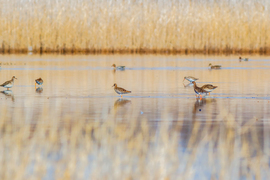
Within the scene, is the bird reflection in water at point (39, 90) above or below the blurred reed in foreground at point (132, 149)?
above

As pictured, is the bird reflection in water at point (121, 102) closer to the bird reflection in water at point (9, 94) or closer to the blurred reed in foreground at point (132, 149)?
the blurred reed in foreground at point (132, 149)

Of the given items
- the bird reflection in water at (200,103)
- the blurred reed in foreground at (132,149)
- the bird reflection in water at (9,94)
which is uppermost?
the bird reflection in water at (9,94)

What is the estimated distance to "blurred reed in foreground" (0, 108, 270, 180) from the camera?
7953mm

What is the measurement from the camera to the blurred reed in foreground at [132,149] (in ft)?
26.1

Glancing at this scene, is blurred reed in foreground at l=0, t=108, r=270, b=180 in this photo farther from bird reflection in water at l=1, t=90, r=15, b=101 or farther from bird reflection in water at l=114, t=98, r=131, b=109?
bird reflection in water at l=1, t=90, r=15, b=101

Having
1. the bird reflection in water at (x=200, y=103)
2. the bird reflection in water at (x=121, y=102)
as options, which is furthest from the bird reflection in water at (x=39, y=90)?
the bird reflection in water at (x=200, y=103)

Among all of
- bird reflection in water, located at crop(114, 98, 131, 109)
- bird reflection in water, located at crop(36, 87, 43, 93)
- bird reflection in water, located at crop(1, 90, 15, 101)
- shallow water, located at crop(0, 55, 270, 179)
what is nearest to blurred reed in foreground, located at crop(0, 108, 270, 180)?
shallow water, located at crop(0, 55, 270, 179)

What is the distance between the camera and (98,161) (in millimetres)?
8602

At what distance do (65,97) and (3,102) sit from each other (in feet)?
7.72

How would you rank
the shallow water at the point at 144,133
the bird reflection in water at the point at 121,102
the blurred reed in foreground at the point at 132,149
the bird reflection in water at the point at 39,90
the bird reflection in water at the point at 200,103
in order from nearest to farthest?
the blurred reed in foreground at the point at 132,149
the shallow water at the point at 144,133
the bird reflection in water at the point at 200,103
the bird reflection in water at the point at 121,102
the bird reflection in water at the point at 39,90

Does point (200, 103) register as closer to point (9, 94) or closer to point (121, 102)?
point (121, 102)

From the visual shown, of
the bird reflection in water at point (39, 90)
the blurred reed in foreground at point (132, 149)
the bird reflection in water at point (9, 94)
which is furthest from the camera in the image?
the bird reflection in water at point (39, 90)

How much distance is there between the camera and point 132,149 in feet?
31.1

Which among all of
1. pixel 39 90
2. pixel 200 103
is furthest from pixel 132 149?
pixel 39 90
